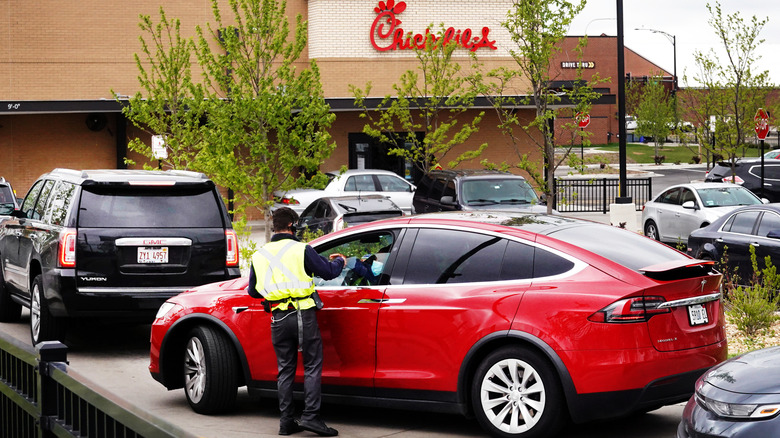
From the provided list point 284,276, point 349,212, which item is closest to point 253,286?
point 284,276

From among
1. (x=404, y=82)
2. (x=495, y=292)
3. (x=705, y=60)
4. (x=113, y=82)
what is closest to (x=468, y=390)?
(x=495, y=292)

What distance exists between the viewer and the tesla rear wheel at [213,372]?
318 inches

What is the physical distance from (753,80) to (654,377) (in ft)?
96.2

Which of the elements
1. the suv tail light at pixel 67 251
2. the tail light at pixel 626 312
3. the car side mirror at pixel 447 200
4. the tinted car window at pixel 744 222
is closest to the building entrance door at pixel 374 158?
the car side mirror at pixel 447 200

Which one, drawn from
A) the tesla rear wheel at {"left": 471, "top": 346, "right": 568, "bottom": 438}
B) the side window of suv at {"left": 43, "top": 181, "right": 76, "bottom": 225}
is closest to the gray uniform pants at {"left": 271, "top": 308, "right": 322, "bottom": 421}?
the tesla rear wheel at {"left": 471, "top": 346, "right": 568, "bottom": 438}

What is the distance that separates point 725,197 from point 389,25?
14.2 metres

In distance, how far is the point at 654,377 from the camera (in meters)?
6.64

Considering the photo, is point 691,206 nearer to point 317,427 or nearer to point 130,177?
point 130,177

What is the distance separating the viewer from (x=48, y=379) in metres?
4.31

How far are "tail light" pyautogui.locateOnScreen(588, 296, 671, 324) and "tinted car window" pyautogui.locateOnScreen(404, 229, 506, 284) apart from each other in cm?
85

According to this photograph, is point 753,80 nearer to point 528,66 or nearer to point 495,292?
point 528,66

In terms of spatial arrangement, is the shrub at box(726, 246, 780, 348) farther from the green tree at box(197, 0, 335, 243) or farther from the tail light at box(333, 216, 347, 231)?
the tail light at box(333, 216, 347, 231)

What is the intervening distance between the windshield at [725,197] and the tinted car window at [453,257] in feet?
51.2

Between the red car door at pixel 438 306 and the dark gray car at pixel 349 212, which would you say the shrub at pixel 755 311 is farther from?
the dark gray car at pixel 349 212
